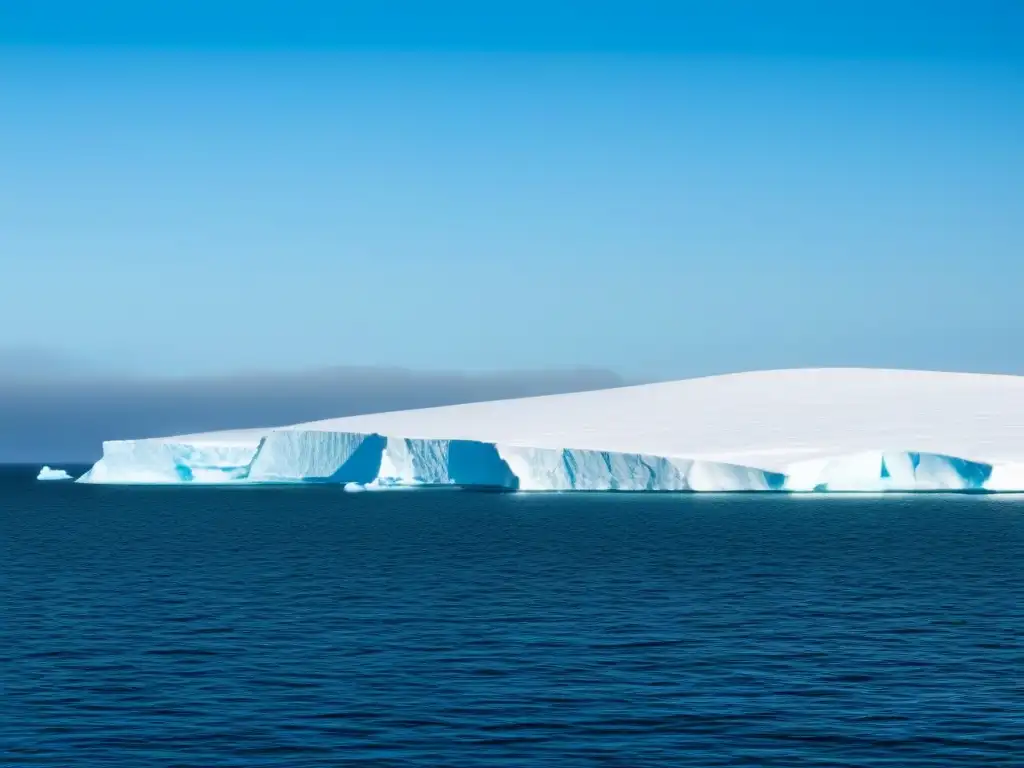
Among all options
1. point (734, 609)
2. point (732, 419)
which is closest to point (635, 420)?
point (732, 419)

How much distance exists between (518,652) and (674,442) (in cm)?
3733

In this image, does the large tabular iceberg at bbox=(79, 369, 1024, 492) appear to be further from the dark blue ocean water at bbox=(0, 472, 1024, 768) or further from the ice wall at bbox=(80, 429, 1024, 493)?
the dark blue ocean water at bbox=(0, 472, 1024, 768)

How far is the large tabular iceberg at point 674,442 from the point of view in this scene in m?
50.4

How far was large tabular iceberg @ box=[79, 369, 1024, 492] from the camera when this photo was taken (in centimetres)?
5038

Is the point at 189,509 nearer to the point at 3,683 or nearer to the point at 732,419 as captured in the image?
the point at 732,419

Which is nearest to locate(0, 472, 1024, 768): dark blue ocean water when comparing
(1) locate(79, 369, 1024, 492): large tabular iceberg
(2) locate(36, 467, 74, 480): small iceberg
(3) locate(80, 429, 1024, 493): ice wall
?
(3) locate(80, 429, 1024, 493): ice wall

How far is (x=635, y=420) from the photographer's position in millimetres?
59094

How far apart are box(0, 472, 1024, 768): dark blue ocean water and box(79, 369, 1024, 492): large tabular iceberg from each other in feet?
50.9

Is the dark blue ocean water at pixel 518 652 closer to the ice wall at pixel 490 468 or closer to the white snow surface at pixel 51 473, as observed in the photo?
the ice wall at pixel 490 468

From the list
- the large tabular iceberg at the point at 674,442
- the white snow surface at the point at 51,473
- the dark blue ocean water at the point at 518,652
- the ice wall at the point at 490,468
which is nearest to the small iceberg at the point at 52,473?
the white snow surface at the point at 51,473

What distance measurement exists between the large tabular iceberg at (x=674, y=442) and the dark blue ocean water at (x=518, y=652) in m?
15.5

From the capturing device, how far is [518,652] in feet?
54.9

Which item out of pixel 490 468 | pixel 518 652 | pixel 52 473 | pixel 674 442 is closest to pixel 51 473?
pixel 52 473

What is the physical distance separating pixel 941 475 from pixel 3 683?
4070 cm
